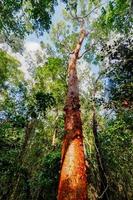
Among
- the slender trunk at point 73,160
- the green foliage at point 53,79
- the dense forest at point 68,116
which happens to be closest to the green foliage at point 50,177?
the dense forest at point 68,116

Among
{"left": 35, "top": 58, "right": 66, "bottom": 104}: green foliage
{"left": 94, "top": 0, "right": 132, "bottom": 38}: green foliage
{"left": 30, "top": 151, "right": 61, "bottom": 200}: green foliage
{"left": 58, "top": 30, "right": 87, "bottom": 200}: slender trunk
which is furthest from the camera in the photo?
{"left": 35, "top": 58, "right": 66, "bottom": 104}: green foliage

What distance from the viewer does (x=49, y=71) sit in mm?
18344

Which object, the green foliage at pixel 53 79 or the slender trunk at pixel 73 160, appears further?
the green foliage at pixel 53 79

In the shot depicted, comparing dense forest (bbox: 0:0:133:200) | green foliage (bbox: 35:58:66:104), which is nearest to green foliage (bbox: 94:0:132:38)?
dense forest (bbox: 0:0:133:200)

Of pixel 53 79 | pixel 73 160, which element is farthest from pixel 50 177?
pixel 73 160

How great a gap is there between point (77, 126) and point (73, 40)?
1441 centimetres

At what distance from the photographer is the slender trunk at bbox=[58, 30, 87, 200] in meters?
4.25

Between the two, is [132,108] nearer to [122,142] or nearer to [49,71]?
[122,142]

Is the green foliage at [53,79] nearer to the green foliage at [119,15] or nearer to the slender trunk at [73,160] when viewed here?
the green foliage at [119,15]

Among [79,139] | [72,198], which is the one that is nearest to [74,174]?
[72,198]

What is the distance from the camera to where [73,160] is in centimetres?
494

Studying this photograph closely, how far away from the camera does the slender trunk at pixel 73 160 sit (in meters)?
4.25

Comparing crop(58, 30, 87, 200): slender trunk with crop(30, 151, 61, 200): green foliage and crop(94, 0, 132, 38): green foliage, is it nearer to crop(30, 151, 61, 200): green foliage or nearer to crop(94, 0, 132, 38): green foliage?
crop(94, 0, 132, 38): green foliage

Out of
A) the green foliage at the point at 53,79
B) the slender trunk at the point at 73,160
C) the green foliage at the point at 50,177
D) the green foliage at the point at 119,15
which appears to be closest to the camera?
the slender trunk at the point at 73,160
